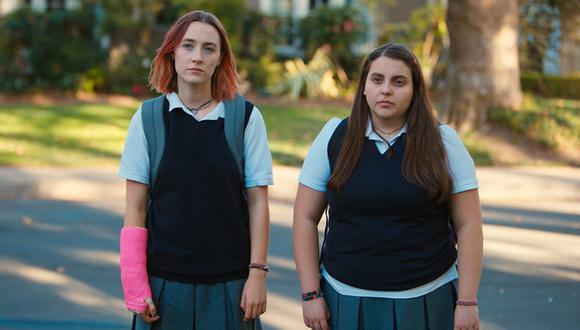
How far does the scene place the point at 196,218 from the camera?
3.11m

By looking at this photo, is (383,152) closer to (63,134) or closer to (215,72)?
(215,72)

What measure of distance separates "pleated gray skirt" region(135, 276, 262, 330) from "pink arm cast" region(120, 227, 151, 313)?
0.22ft

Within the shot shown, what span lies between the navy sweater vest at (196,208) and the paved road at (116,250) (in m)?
2.71

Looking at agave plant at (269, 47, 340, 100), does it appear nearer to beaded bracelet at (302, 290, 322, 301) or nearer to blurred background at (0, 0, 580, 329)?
blurred background at (0, 0, 580, 329)

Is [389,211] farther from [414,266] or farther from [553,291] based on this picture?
[553,291]

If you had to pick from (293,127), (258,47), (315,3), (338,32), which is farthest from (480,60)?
(315,3)

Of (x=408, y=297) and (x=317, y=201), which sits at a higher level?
(x=317, y=201)

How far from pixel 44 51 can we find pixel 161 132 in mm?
18882

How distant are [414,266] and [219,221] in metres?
0.70

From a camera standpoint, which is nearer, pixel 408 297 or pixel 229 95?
pixel 408 297

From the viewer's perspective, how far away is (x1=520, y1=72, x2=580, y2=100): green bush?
2145 centimetres

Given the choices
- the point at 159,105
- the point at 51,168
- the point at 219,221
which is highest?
the point at 159,105

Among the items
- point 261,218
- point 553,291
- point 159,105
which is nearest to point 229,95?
point 159,105

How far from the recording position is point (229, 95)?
10.7 feet
